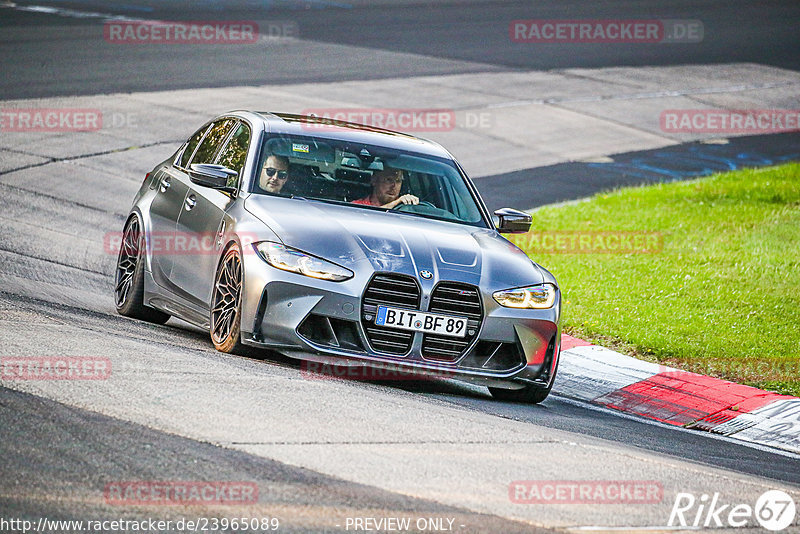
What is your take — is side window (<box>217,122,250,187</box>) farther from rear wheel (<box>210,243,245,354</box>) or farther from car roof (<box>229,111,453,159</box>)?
rear wheel (<box>210,243,245,354</box>)

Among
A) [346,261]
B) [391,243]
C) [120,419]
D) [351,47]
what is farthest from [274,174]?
[351,47]

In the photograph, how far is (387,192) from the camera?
Result: 339 inches

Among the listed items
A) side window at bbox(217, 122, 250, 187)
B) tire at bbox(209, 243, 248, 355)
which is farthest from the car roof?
tire at bbox(209, 243, 248, 355)

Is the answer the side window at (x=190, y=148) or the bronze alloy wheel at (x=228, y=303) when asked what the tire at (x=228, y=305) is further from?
the side window at (x=190, y=148)

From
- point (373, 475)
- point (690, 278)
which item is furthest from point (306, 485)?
point (690, 278)

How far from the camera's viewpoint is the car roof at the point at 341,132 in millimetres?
8898

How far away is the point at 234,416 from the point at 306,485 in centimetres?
96

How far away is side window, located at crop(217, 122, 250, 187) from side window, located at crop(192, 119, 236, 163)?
0.19 m

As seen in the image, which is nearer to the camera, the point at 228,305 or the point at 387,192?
the point at 228,305

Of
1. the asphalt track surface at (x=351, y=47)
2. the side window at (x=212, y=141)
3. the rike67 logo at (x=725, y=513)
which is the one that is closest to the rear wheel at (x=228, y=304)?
the side window at (x=212, y=141)

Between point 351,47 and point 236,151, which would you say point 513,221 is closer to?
point 236,151

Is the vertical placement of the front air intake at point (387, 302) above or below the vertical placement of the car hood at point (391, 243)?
below

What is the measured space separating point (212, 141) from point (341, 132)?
1166 mm

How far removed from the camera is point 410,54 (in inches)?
1073
